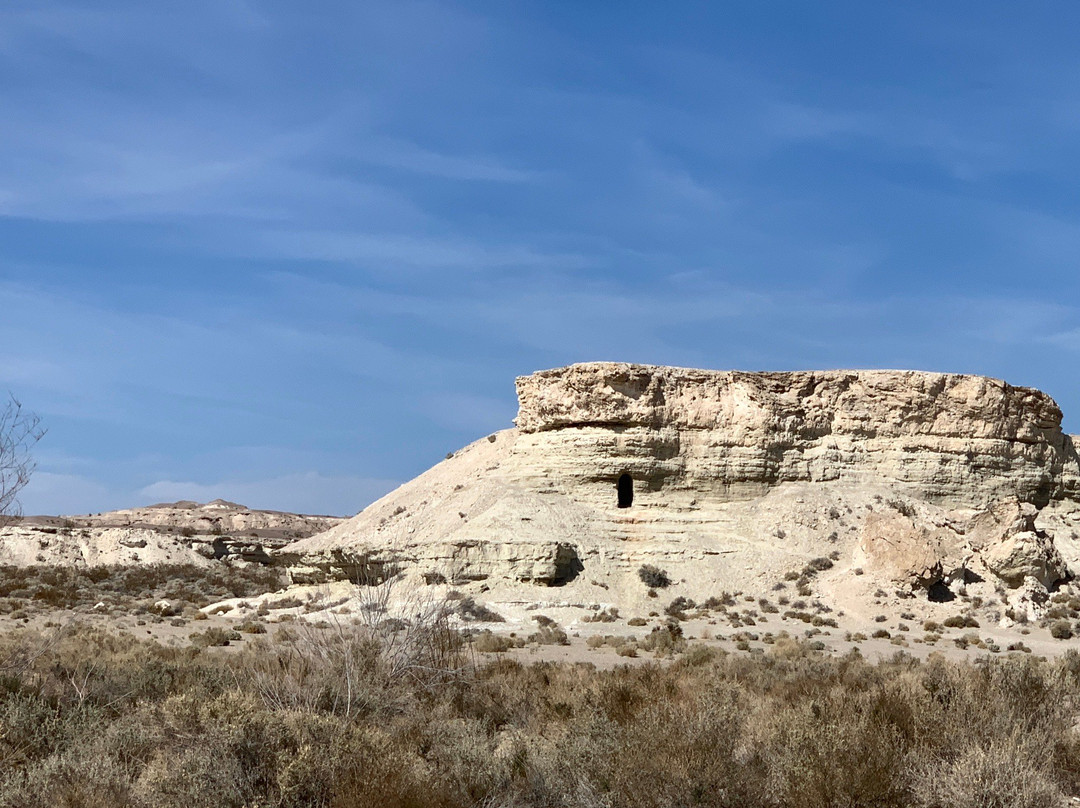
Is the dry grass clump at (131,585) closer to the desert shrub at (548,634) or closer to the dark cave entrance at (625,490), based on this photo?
the desert shrub at (548,634)

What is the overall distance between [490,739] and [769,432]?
25427 mm

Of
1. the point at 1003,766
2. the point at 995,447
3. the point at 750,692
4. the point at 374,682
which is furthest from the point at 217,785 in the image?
the point at 995,447

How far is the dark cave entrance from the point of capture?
113 ft

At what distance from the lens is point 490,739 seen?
984cm

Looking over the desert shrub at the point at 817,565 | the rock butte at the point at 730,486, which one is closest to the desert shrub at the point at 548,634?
the rock butte at the point at 730,486

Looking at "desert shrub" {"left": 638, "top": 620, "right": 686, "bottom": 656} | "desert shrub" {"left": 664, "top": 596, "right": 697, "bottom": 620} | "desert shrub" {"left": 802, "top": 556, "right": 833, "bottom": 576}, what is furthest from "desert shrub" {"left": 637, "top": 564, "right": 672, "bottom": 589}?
"desert shrub" {"left": 638, "top": 620, "right": 686, "bottom": 656}

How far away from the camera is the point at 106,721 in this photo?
980cm

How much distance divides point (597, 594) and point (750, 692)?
54.0 ft

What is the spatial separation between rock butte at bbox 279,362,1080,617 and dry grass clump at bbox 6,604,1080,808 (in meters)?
17.1

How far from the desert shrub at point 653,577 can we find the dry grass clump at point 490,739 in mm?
17147

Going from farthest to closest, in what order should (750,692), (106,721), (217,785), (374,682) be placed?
1. (750,692)
2. (374,682)
3. (106,721)
4. (217,785)

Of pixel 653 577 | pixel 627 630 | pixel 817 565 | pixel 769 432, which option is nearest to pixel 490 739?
pixel 627 630

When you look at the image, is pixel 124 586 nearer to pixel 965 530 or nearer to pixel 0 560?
pixel 0 560

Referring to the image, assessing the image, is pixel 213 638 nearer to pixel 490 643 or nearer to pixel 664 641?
pixel 490 643
